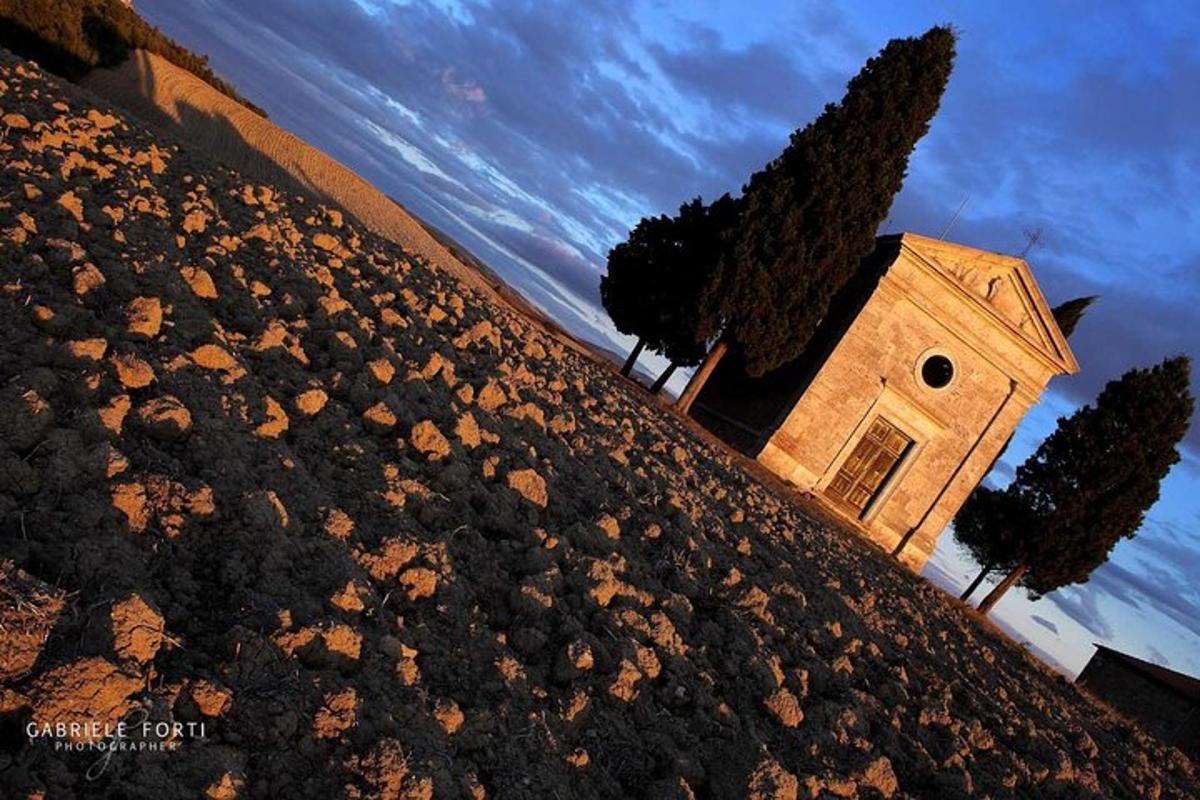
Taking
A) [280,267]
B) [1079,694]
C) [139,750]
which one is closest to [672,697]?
[139,750]

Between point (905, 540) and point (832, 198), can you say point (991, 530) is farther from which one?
point (832, 198)

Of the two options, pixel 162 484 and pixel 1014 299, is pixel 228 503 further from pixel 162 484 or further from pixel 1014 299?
pixel 1014 299

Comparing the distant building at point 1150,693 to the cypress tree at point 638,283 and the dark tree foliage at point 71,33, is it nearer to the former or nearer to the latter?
the cypress tree at point 638,283

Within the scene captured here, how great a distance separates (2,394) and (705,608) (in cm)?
374

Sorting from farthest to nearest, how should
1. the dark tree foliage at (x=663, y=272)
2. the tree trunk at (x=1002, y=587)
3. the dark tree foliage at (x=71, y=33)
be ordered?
the dark tree foliage at (x=663, y=272)
the tree trunk at (x=1002, y=587)
the dark tree foliage at (x=71, y=33)

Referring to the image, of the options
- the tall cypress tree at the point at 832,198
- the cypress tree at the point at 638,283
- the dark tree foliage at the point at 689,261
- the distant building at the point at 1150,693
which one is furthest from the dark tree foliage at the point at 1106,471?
the cypress tree at the point at 638,283

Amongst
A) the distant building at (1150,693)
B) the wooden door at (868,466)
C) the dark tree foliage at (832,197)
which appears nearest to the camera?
the dark tree foliage at (832,197)

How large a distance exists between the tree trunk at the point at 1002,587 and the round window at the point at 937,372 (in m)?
6.85

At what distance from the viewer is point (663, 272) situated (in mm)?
22500

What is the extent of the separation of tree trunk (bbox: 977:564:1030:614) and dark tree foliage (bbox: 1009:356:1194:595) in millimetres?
305

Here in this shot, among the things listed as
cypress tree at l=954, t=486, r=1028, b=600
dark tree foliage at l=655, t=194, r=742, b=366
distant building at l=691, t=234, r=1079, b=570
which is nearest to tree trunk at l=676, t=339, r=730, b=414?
dark tree foliage at l=655, t=194, r=742, b=366

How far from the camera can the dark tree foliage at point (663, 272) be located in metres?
20.9

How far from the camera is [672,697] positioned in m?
3.34

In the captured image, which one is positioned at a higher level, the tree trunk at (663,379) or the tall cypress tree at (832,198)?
the tall cypress tree at (832,198)
